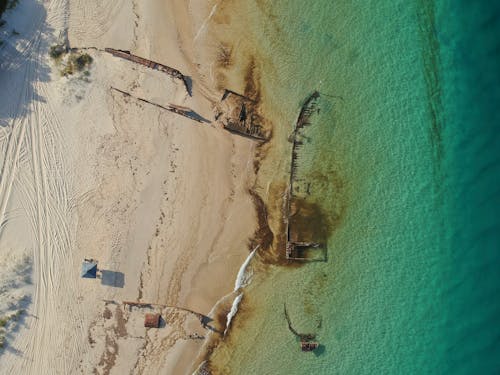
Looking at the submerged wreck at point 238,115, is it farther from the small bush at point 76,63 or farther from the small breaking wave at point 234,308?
the small breaking wave at point 234,308

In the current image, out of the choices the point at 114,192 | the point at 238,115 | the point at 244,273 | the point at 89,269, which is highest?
the point at 238,115

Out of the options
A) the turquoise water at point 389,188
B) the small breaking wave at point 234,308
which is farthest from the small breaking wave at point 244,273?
the turquoise water at point 389,188

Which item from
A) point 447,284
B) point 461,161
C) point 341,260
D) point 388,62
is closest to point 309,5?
point 388,62

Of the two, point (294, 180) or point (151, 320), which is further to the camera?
point (294, 180)

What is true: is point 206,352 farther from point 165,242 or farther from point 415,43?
point 415,43

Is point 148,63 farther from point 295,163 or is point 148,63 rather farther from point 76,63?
point 295,163

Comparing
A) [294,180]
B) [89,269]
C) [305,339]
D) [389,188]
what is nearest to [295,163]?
[294,180]

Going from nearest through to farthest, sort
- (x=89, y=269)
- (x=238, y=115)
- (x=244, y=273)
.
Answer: (x=89, y=269)
(x=238, y=115)
(x=244, y=273)
